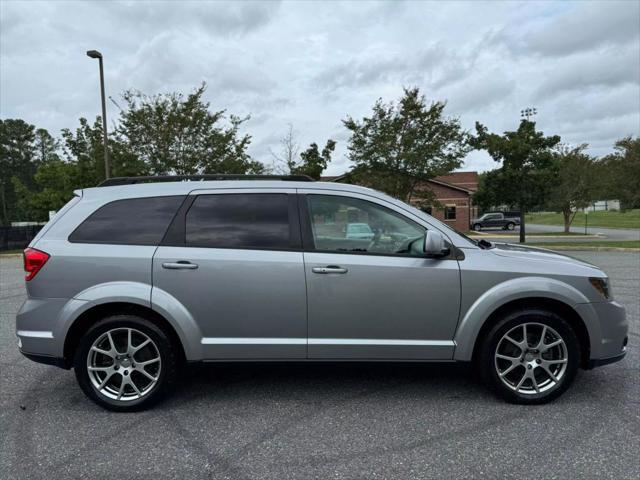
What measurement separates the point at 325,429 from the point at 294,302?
3.02 ft

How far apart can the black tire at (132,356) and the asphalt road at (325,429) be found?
100mm

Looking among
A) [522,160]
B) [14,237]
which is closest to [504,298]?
[522,160]

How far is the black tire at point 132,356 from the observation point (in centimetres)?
331

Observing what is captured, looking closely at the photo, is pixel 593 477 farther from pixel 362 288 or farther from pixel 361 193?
pixel 361 193

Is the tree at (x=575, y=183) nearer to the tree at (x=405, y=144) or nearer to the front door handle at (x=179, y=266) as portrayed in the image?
the tree at (x=405, y=144)

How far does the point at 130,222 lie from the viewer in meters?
3.48

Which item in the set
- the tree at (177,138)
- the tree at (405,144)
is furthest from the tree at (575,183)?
the tree at (177,138)

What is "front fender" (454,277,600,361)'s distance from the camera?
329 cm

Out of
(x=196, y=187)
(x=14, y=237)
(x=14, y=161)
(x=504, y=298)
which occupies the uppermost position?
(x=14, y=161)

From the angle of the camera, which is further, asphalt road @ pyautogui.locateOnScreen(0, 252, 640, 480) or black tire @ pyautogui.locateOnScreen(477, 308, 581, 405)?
black tire @ pyautogui.locateOnScreen(477, 308, 581, 405)

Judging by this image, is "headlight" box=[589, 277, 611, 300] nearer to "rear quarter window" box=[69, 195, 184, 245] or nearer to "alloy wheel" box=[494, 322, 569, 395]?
"alloy wheel" box=[494, 322, 569, 395]

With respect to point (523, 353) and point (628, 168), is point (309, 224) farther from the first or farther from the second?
point (628, 168)

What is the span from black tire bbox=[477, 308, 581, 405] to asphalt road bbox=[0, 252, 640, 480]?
0.10 m

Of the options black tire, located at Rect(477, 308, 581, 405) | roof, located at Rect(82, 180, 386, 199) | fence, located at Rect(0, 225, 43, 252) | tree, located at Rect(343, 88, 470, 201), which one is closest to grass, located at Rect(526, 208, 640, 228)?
tree, located at Rect(343, 88, 470, 201)
